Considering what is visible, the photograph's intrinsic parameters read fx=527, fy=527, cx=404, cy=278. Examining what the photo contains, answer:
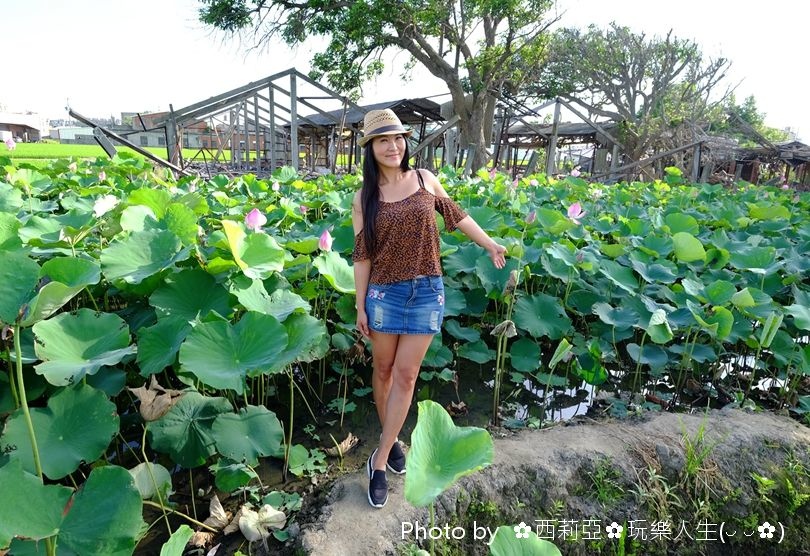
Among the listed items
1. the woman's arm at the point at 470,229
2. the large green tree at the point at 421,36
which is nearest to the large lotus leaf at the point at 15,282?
the woman's arm at the point at 470,229

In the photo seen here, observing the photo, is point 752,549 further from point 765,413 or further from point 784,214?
point 784,214

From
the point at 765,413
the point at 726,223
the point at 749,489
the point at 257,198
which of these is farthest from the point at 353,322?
the point at 726,223

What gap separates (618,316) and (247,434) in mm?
1762

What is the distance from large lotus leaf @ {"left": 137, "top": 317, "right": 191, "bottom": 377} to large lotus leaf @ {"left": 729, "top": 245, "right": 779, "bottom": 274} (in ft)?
9.28

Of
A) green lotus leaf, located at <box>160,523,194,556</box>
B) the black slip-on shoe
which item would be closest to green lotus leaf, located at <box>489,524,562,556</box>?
green lotus leaf, located at <box>160,523,194,556</box>

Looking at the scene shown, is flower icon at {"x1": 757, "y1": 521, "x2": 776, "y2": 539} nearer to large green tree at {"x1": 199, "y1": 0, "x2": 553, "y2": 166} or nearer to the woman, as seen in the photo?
the woman

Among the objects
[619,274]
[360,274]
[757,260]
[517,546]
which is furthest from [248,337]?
[757,260]

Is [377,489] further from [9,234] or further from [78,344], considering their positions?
[9,234]

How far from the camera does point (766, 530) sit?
1797 millimetres

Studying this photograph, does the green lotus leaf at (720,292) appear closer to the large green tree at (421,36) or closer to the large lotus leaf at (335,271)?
the large lotus leaf at (335,271)

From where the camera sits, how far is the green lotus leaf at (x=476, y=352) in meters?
2.53

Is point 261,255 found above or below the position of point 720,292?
above

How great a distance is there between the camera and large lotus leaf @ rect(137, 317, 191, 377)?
157 cm

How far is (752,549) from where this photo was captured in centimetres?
180
